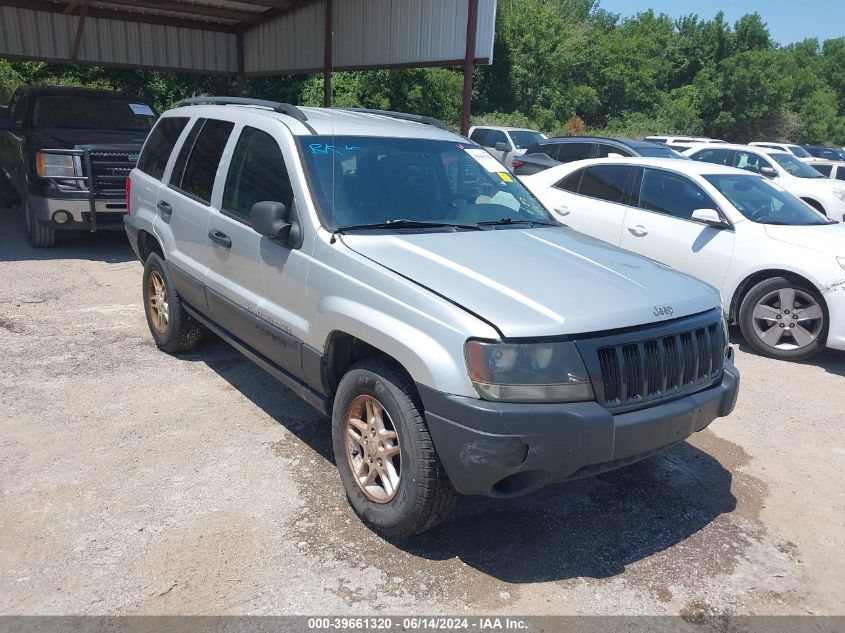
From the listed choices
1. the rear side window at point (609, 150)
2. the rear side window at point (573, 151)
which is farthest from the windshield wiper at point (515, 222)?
the rear side window at point (573, 151)

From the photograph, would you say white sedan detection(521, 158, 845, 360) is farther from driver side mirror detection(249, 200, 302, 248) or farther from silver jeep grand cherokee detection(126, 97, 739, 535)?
driver side mirror detection(249, 200, 302, 248)

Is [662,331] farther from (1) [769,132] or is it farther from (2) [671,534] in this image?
(1) [769,132]

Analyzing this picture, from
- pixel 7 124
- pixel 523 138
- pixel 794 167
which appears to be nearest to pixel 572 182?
pixel 7 124

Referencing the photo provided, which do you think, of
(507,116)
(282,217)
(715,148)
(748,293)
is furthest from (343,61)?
(507,116)

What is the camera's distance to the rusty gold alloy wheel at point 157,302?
224 inches

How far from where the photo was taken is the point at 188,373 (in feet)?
18.0

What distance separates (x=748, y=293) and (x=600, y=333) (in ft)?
14.1

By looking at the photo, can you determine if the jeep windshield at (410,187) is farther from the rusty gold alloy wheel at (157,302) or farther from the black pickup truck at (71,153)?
the black pickup truck at (71,153)

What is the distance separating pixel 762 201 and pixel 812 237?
79 cm

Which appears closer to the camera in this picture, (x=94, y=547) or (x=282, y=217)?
(x=94, y=547)

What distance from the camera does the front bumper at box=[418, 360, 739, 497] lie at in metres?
2.88

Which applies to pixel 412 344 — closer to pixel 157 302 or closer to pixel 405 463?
pixel 405 463

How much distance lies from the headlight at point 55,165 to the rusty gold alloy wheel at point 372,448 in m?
6.69

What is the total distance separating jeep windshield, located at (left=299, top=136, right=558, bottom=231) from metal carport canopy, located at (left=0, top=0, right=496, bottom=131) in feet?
19.6
